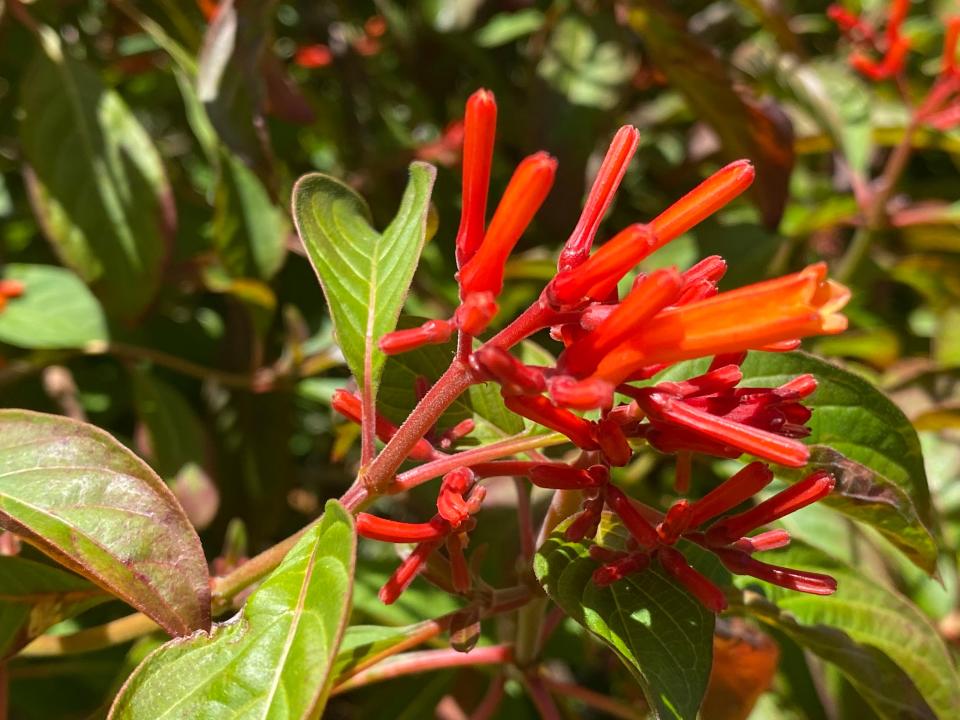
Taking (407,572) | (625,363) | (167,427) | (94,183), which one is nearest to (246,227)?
(94,183)

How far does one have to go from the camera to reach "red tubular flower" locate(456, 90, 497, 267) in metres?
0.59

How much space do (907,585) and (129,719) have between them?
107 centimetres

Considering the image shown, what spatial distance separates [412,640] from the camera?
0.82 meters

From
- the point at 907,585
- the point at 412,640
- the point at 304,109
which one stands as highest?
the point at 304,109

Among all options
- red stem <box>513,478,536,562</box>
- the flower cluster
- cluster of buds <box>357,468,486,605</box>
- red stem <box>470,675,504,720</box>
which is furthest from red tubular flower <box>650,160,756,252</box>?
red stem <box>470,675,504,720</box>

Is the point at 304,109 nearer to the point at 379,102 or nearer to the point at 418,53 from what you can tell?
the point at 379,102

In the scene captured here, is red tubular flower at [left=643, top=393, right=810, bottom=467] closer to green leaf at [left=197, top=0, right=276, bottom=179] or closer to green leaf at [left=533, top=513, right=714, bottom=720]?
green leaf at [left=533, top=513, right=714, bottom=720]

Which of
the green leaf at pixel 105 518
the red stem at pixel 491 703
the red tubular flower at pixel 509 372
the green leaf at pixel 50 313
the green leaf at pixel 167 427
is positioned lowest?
the red stem at pixel 491 703

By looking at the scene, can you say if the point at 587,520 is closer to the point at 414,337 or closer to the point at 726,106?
the point at 414,337

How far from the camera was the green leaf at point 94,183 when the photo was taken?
4.05 feet

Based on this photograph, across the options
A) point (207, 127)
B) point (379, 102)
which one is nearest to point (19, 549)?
point (207, 127)

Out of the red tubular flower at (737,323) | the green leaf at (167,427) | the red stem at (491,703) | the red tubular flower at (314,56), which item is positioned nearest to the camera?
the red tubular flower at (737,323)

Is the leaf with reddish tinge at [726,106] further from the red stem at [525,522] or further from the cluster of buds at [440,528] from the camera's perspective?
the cluster of buds at [440,528]

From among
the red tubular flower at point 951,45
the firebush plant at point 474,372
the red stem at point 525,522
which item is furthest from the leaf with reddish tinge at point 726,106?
the red stem at point 525,522
